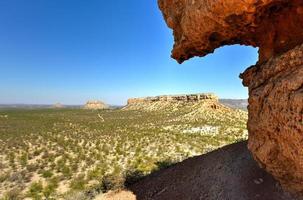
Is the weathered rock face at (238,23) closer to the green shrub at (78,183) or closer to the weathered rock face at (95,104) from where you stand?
the green shrub at (78,183)

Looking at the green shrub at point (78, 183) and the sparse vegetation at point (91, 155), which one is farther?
the green shrub at point (78, 183)

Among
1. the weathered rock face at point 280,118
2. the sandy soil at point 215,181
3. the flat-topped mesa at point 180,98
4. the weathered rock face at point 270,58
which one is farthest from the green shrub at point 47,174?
the flat-topped mesa at point 180,98

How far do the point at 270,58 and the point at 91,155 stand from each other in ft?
68.3

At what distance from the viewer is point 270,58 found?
9086 mm

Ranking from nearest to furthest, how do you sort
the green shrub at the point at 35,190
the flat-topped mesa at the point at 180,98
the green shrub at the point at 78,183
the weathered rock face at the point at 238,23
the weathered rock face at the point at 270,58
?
the weathered rock face at the point at 270,58, the weathered rock face at the point at 238,23, the green shrub at the point at 35,190, the green shrub at the point at 78,183, the flat-topped mesa at the point at 180,98

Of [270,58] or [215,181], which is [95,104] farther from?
[270,58]

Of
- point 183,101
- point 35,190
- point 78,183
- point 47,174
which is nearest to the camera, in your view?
point 35,190

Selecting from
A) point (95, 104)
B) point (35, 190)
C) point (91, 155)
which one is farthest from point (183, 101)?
point (95, 104)

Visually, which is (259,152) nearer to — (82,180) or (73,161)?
(82,180)

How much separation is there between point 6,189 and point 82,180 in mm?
4119

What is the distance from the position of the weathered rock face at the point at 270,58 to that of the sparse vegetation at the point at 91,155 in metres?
7.41

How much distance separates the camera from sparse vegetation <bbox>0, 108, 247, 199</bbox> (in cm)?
1925

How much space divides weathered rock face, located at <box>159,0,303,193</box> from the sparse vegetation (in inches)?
292

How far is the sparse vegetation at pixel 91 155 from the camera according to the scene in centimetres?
1925
